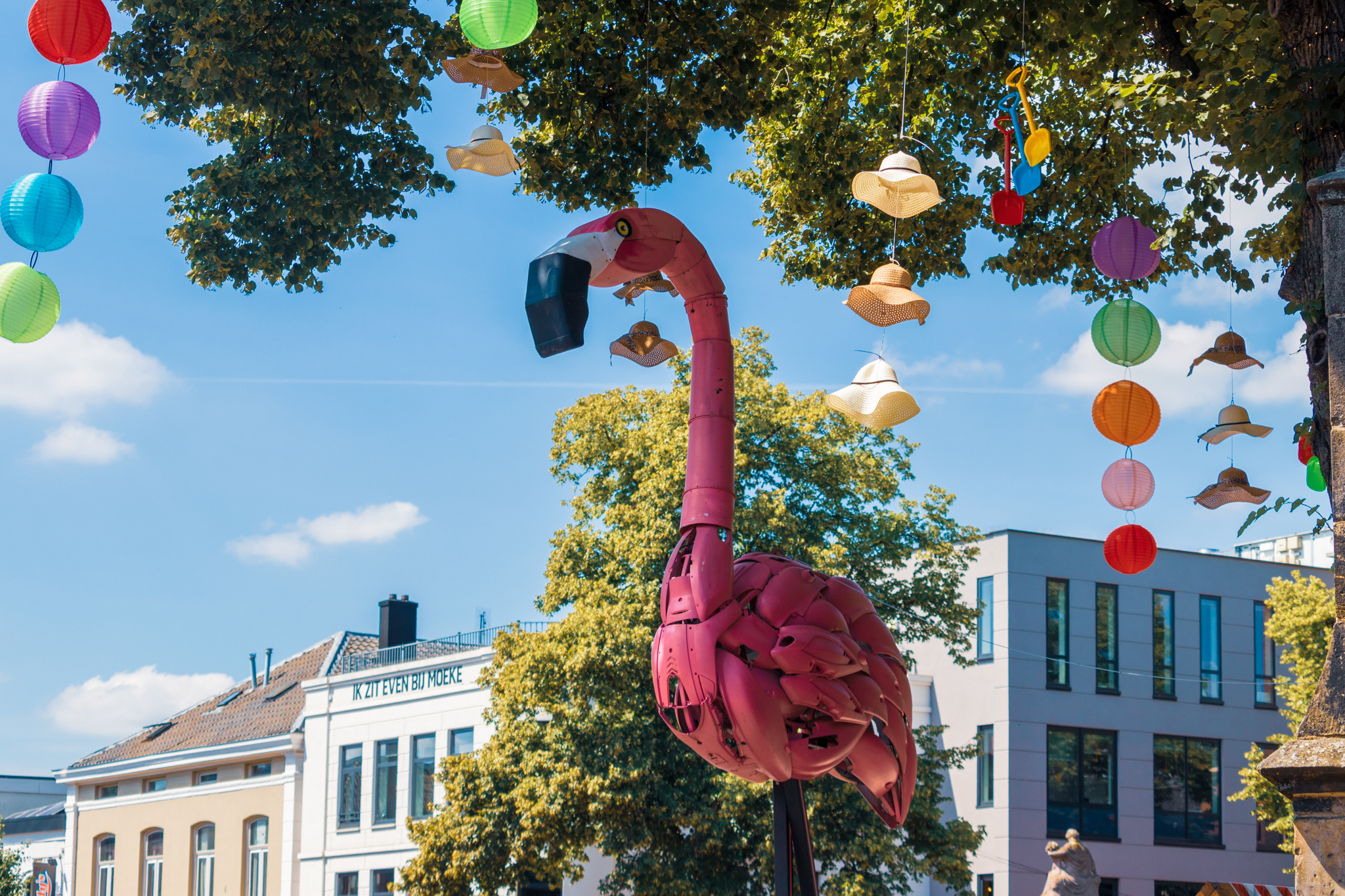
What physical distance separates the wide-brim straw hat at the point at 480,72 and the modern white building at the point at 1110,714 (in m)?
22.0

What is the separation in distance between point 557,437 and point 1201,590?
18749 millimetres

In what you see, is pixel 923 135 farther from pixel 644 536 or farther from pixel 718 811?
pixel 718 811

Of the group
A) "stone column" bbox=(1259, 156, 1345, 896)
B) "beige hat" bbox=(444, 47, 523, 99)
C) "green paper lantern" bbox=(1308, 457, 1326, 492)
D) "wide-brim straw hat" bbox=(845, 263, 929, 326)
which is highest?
"beige hat" bbox=(444, 47, 523, 99)

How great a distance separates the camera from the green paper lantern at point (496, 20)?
28.7 ft

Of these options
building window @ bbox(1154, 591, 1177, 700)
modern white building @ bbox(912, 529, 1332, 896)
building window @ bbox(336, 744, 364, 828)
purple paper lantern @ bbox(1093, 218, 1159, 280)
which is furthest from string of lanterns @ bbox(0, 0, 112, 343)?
building window @ bbox(1154, 591, 1177, 700)

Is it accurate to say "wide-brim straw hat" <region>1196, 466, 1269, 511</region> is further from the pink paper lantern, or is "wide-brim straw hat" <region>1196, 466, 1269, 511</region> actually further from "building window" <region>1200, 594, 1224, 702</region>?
"building window" <region>1200, 594, 1224, 702</region>

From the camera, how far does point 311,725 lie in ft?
114

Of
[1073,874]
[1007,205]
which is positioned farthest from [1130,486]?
[1073,874]

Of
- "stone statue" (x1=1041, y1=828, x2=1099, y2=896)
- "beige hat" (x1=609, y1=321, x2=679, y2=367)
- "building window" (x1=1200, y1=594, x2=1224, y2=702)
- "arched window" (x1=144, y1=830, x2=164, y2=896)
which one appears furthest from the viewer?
"arched window" (x1=144, y1=830, x2=164, y2=896)

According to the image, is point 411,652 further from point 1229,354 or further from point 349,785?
point 1229,354

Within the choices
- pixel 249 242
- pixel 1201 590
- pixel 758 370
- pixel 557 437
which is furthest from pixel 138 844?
pixel 249 242

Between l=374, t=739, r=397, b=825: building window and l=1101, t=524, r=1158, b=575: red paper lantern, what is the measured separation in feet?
80.0

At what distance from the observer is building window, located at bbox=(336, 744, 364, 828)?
3344 cm

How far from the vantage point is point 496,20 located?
8.77 metres
